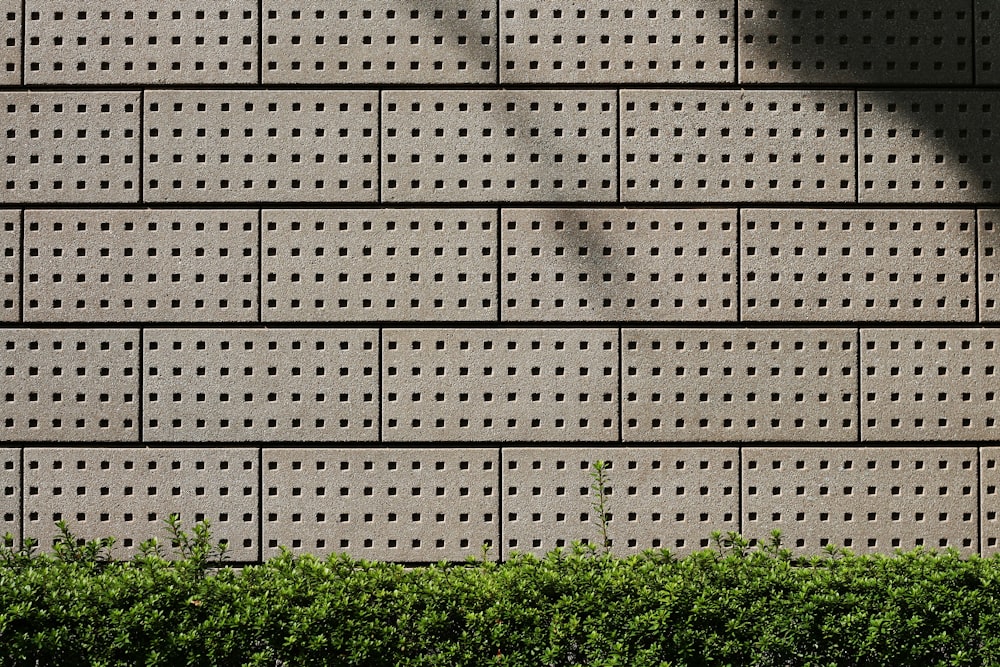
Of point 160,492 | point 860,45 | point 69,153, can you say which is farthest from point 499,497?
point 860,45

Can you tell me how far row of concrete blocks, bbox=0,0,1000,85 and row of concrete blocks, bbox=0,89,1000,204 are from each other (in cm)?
13

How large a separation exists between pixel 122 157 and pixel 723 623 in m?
4.64

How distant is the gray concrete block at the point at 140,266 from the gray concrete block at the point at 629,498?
84.4 inches

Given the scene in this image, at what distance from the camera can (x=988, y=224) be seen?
18.0 ft

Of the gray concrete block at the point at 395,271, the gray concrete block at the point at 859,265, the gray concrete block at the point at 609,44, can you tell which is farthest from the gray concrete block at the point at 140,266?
the gray concrete block at the point at 859,265

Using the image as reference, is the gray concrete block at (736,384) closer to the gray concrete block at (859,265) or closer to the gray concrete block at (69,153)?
the gray concrete block at (859,265)

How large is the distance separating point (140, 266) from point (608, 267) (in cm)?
304

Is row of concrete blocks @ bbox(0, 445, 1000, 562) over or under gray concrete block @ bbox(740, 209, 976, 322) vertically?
under

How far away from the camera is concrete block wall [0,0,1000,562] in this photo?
17.9 ft

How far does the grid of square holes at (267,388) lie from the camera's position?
18.0ft

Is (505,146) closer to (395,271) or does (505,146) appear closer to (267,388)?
(395,271)

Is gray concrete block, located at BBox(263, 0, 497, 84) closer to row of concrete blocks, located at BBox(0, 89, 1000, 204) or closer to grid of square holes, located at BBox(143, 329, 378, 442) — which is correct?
row of concrete blocks, located at BBox(0, 89, 1000, 204)

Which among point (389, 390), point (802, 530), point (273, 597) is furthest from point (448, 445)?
point (802, 530)

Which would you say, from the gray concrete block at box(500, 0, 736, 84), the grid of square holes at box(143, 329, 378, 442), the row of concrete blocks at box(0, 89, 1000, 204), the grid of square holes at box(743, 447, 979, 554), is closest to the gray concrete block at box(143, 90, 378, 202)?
the row of concrete blocks at box(0, 89, 1000, 204)
